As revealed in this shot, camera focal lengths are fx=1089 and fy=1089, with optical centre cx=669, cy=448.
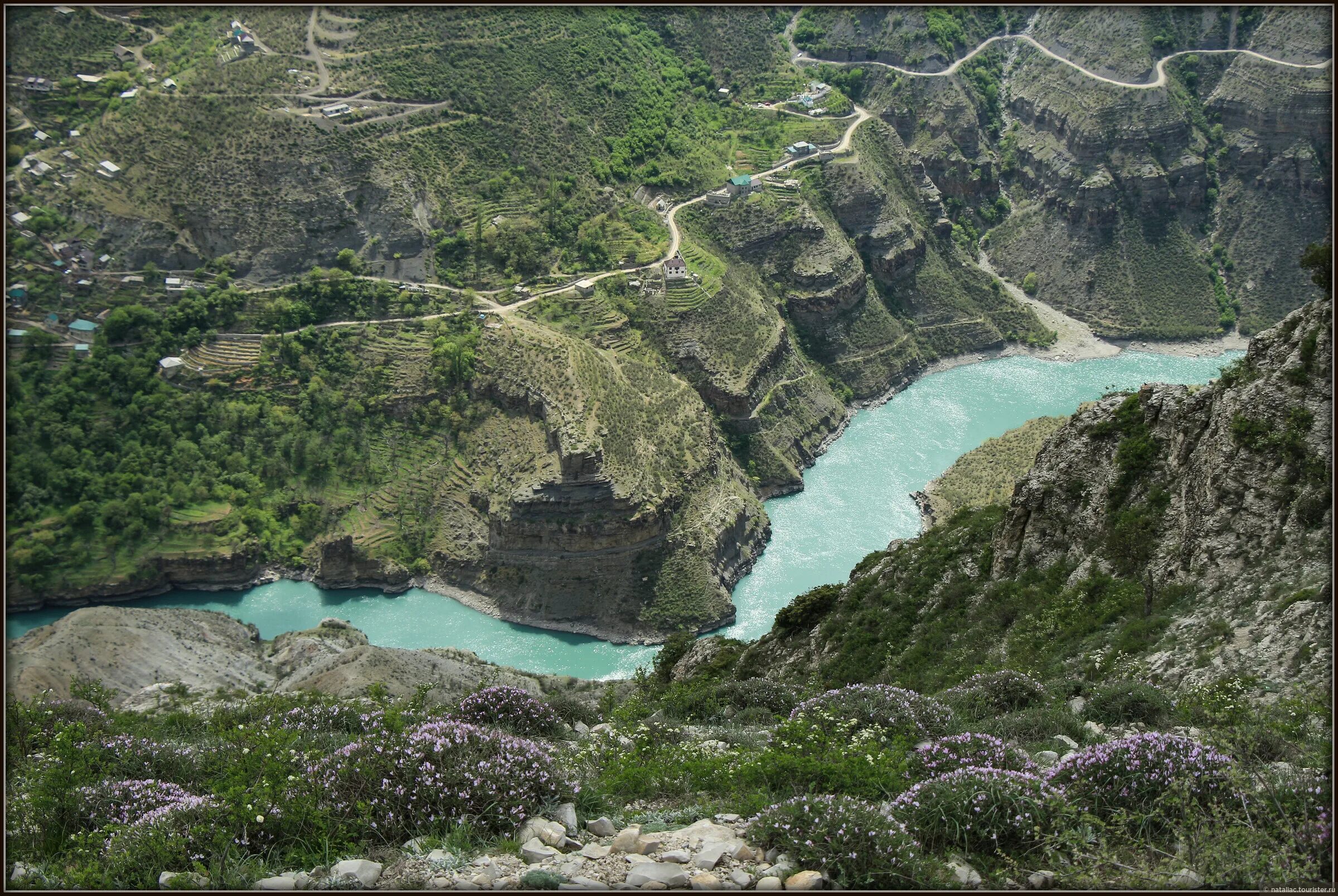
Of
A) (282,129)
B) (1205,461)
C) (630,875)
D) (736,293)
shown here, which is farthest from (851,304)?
(630,875)

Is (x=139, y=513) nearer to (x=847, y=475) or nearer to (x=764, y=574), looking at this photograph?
(x=764, y=574)

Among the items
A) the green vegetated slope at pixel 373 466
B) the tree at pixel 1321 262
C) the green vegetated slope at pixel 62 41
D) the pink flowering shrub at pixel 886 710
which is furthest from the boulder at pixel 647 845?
the green vegetated slope at pixel 62 41

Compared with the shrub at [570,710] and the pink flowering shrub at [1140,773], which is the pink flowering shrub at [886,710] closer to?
the pink flowering shrub at [1140,773]

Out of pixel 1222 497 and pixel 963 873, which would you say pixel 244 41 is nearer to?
pixel 1222 497

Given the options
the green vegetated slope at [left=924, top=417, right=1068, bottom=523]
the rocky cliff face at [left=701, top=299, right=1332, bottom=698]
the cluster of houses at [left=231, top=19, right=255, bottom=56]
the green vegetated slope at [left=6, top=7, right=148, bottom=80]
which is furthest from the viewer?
the cluster of houses at [left=231, top=19, right=255, bottom=56]

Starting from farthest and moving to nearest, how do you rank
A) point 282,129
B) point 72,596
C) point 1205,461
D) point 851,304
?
point 851,304 → point 282,129 → point 72,596 → point 1205,461

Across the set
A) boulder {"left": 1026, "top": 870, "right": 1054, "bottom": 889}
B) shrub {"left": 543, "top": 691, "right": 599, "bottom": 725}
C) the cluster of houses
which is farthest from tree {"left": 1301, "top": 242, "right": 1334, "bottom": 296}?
the cluster of houses

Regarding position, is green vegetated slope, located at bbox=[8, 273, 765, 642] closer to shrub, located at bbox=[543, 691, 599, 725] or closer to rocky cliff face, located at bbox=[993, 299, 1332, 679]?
rocky cliff face, located at bbox=[993, 299, 1332, 679]
